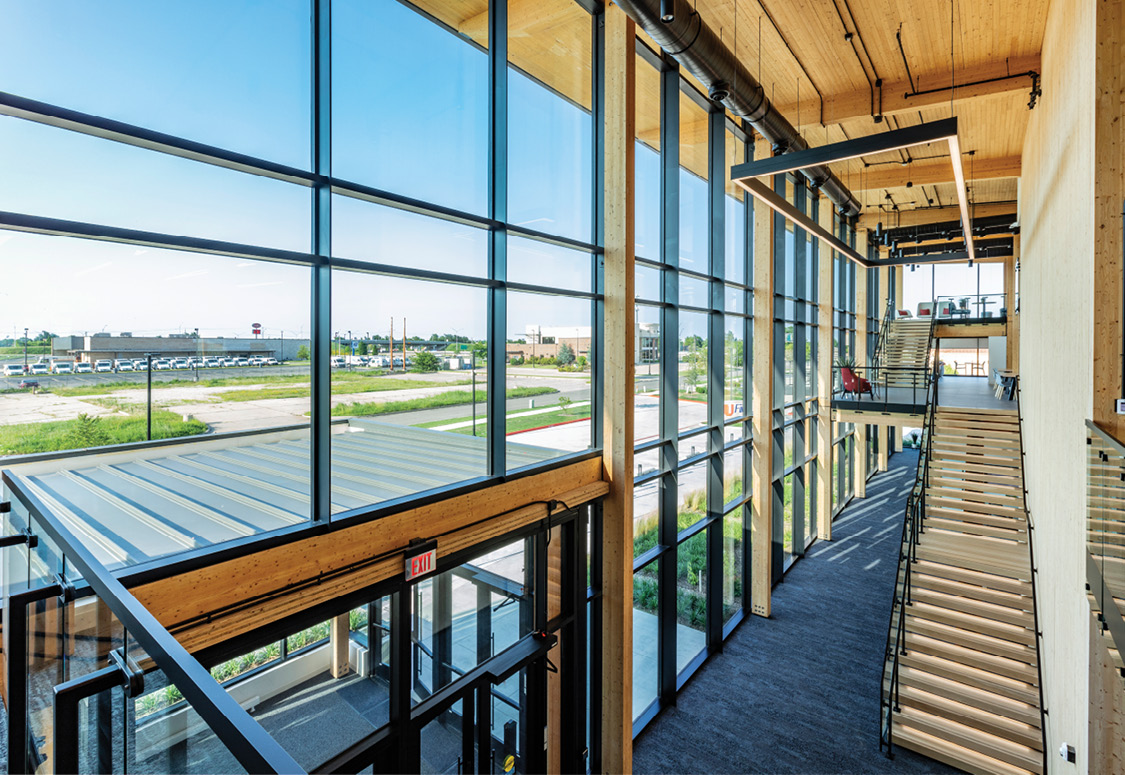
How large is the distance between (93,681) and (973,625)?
921cm

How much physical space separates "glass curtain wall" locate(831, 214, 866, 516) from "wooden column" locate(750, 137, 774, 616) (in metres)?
5.48

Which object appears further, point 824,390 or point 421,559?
point 824,390

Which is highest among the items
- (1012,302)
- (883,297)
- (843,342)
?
(883,297)

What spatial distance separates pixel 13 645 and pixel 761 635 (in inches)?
368

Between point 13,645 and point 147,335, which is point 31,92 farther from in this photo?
point 13,645

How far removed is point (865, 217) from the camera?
16.3m

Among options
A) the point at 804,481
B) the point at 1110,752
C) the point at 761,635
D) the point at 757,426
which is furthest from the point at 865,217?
the point at 1110,752

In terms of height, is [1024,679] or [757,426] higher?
[757,426]

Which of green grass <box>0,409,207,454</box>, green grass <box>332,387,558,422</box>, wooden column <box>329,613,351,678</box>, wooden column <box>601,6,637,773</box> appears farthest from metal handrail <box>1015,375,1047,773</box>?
green grass <box>0,409,207,454</box>

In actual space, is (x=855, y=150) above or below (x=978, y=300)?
below

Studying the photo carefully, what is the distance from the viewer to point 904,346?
1800 centimetres

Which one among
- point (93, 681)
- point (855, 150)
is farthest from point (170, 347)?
point (855, 150)

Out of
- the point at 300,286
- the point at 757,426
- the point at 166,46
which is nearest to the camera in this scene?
the point at 166,46

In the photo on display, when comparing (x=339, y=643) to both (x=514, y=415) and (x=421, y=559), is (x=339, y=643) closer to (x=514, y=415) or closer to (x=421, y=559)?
(x=421, y=559)
